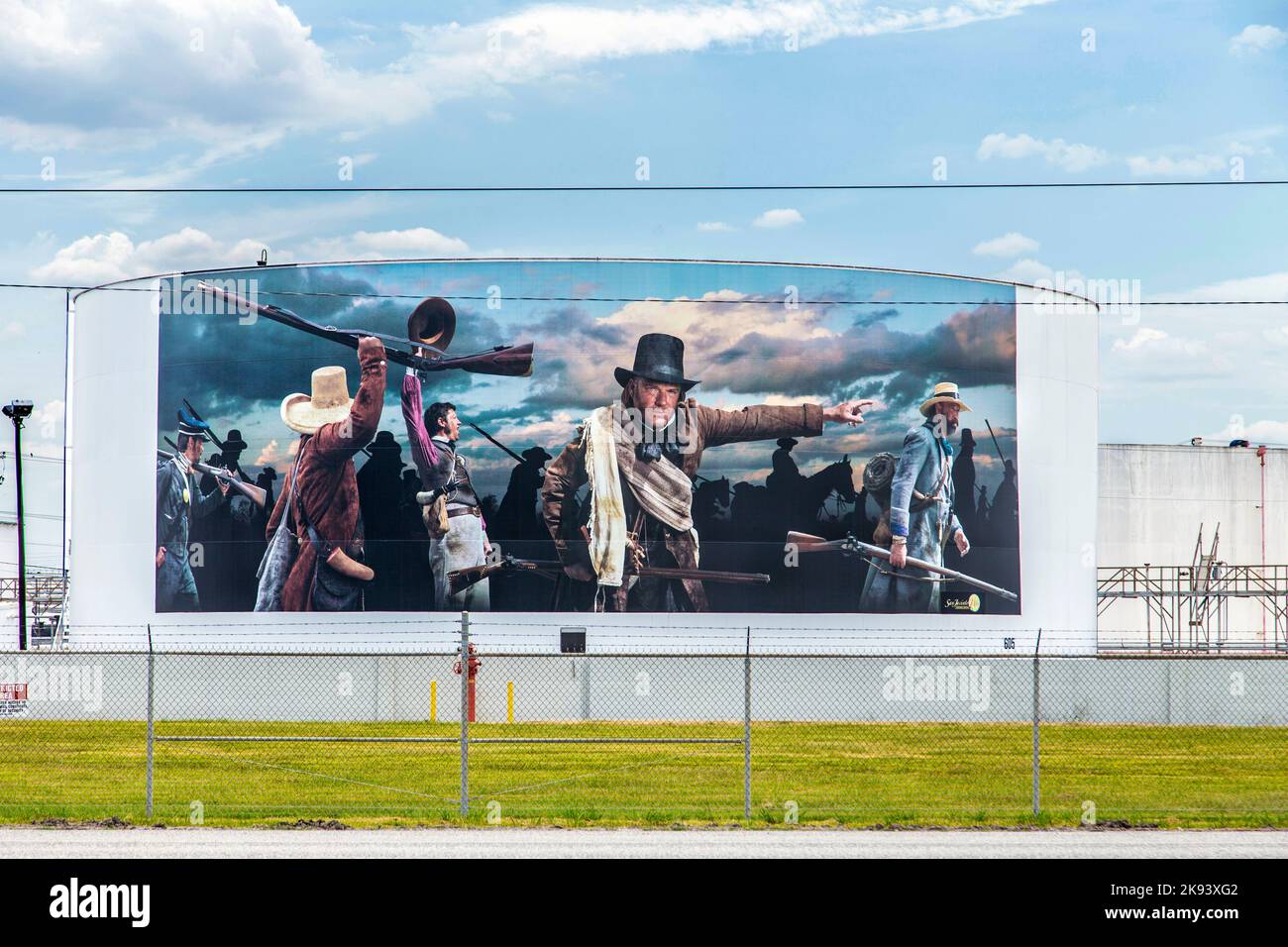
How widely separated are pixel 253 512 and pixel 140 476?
4.47 metres

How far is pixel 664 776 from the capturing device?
22562 mm

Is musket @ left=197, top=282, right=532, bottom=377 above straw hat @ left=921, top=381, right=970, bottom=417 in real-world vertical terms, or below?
above

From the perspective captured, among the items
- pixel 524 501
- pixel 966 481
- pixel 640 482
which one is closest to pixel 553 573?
pixel 524 501

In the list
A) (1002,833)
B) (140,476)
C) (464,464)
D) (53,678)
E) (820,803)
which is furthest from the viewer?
(140,476)

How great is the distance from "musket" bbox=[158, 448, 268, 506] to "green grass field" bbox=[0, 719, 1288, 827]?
Answer: 12085mm

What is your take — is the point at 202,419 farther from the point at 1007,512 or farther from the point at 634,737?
the point at 1007,512

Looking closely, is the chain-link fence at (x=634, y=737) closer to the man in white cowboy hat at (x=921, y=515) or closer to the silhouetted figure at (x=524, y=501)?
the silhouetted figure at (x=524, y=501)

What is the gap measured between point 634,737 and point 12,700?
50.9 ft

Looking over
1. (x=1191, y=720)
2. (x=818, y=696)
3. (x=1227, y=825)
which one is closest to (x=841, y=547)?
(x=818, y=696)

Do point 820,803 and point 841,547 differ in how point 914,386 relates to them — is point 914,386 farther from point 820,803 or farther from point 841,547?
point 820,803

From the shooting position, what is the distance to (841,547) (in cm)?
4372

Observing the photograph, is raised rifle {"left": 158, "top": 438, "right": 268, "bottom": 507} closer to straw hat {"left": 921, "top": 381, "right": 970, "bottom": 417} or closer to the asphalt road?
straw hat {"left": 921, "top": 381, "right": 970, "bottom": 417}

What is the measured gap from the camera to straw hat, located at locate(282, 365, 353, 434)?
4328 centimetres

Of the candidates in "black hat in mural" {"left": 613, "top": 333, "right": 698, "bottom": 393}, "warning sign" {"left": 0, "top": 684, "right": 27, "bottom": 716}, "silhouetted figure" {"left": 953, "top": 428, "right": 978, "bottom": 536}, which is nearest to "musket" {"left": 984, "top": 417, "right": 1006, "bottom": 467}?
"silhouetted figure" {"left": 953, "top": 428, "right": 978, "bottom": 536}
